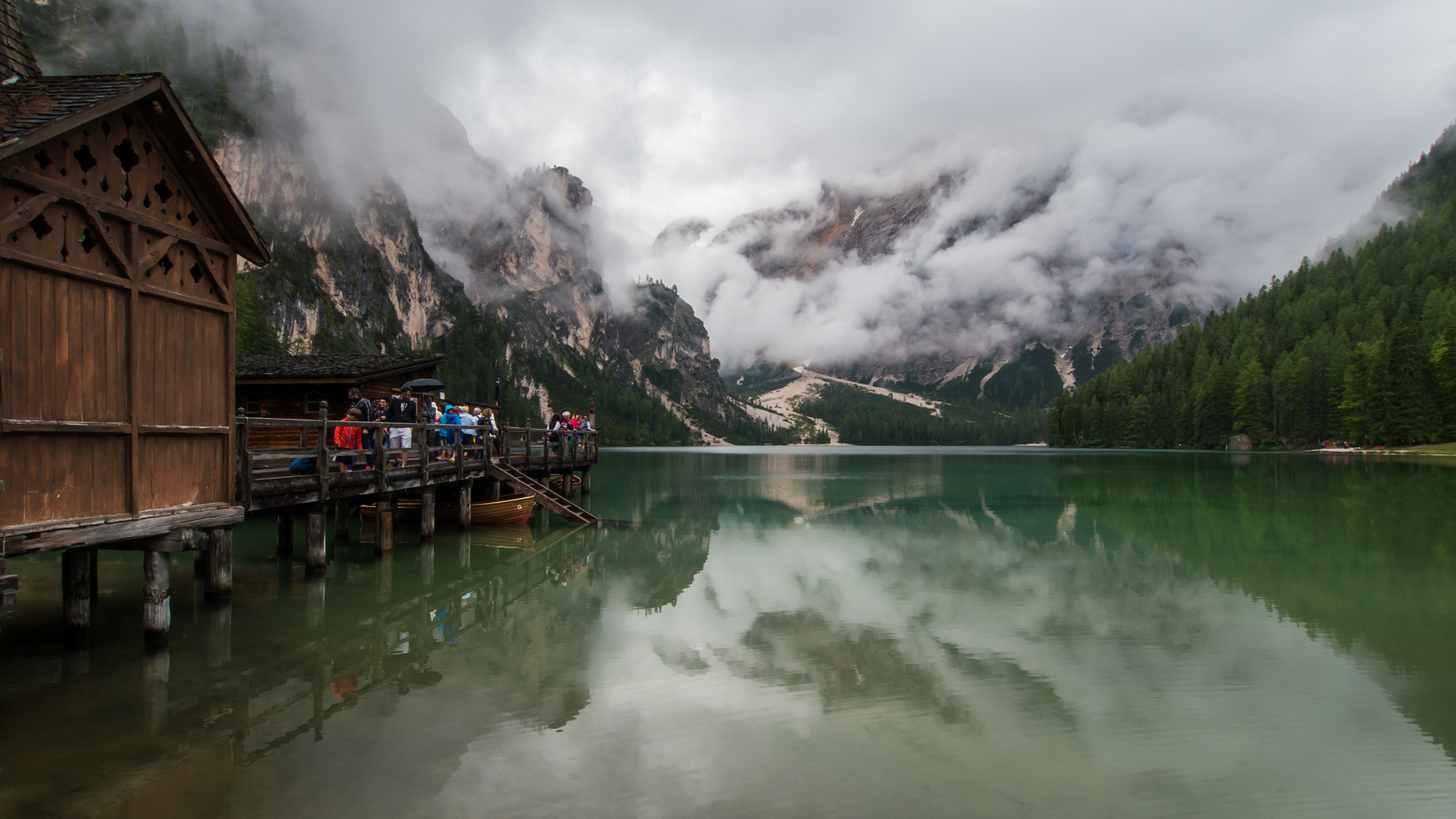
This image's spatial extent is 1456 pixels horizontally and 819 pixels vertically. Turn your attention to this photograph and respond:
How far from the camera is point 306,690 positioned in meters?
10.6

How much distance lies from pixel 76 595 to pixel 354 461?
8.28 meters

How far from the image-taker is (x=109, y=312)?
Result: 34.9 ft

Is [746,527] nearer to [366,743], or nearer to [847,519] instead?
[847,519]

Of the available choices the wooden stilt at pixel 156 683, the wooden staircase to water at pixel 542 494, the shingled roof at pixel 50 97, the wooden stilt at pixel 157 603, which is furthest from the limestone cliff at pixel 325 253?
the wooden stilt at pixel 156 683

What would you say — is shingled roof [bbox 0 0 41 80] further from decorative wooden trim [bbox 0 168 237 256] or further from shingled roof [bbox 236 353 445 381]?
shingled roof [bbox 236 353 445 381]

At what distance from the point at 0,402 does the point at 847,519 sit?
29775mm

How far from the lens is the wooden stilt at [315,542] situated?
18047 mm

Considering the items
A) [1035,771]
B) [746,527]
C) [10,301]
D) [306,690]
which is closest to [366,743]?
[306,690]

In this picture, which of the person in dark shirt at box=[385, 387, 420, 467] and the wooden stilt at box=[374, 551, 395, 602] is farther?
the person in dark shirt at box=[385, 387, 420, 467]

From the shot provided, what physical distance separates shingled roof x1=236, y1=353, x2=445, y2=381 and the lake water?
916cm

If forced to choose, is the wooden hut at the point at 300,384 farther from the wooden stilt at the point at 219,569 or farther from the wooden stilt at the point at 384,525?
the wooden stilt at the point at 219,569

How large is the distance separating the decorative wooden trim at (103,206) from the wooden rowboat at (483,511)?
51.9 feet

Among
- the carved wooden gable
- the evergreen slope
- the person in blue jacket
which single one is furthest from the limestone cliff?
the evergreen slope

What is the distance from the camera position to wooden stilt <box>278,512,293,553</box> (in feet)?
68.6
